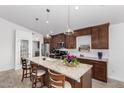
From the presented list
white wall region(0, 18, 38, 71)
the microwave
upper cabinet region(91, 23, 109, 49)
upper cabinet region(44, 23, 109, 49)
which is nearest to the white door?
white wall region(0, 18, 38, 71)

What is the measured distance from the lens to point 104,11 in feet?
11.2

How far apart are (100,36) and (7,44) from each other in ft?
16.8

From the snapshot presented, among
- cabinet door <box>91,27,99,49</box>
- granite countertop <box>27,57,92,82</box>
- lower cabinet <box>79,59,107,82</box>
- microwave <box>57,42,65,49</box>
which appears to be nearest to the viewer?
granite countertop <box>27,57,92,82</box>

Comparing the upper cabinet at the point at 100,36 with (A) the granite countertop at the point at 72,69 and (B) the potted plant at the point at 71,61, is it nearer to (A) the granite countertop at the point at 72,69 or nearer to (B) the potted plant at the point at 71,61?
(A) the granite countertop at the point at 72,69

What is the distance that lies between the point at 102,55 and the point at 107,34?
3.34ft

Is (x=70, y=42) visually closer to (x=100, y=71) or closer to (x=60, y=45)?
(x=60, y=45)

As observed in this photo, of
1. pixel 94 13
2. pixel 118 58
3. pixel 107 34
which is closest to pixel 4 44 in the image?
pixel 94 13

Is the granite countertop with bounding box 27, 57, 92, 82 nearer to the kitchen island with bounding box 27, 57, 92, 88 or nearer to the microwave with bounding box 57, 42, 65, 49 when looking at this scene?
the kitchen island with bounding box 27, 57, 92, 88

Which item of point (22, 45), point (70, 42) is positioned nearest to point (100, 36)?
point (70, 42)

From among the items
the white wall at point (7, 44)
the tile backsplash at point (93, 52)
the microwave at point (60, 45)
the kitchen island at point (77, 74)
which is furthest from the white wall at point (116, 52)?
the white wall at point (7, 44)

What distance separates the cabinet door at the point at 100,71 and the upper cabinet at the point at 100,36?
750 millimetres

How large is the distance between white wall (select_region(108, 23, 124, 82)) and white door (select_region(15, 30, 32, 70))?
190 inches

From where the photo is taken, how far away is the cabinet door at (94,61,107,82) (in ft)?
13.1

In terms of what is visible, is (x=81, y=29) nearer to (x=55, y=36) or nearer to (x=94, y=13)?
(x=94, y=13)
